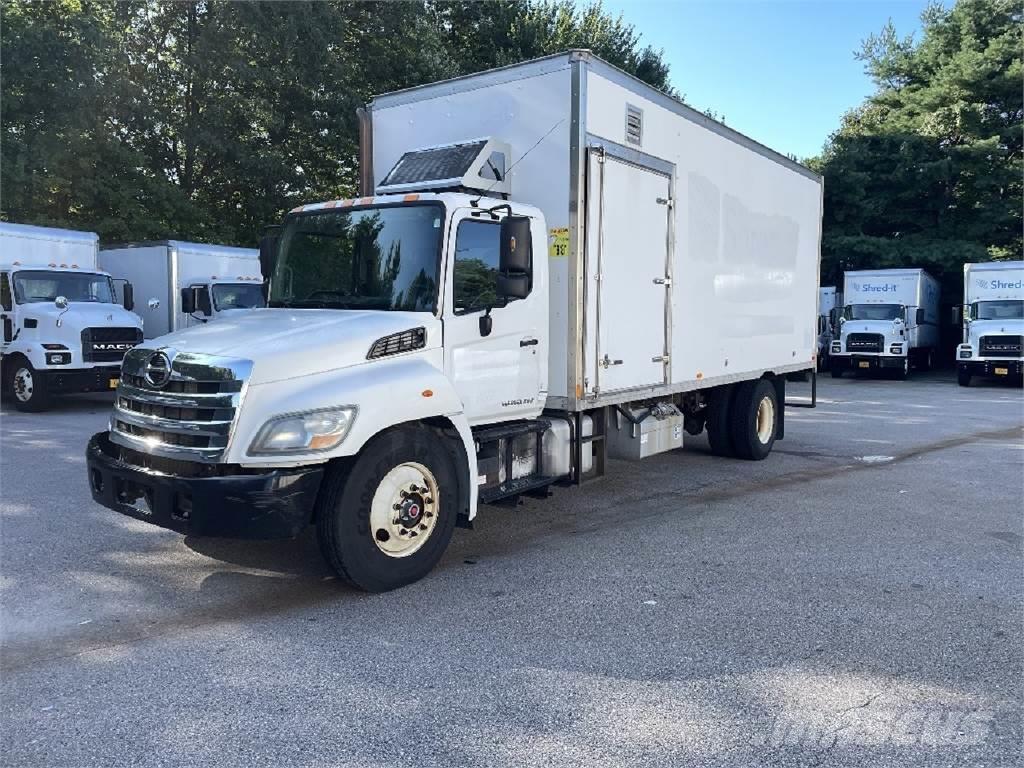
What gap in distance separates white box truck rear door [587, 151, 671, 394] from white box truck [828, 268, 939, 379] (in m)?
21.0

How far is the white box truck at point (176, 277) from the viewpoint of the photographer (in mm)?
17375

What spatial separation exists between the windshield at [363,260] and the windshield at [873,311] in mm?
24904

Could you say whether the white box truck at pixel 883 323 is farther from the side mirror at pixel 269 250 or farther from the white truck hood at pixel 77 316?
the side mirror at pixel 269 250

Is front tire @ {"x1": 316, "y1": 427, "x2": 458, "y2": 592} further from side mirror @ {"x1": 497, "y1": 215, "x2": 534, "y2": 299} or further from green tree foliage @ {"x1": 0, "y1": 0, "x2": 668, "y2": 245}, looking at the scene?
green tree foliage @ {"x1": 0, "y1": 0, "x2": 668, "y2": 245}

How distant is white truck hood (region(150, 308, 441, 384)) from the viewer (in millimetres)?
4789

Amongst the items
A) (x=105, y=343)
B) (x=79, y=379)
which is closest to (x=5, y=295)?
(x=105, y=343)

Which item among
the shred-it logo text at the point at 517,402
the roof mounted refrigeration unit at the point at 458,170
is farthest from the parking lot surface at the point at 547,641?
the roof mounted refrigeration unit at the point at 458,170

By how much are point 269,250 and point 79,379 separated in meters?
9.79

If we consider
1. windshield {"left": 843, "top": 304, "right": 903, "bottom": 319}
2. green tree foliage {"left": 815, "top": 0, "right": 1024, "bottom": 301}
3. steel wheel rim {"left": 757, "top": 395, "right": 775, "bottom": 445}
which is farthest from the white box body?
green tree foliage {"left": 815, "top": 0, "right": 1024, "bottom": 301}

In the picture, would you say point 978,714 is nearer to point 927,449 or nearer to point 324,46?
point 927,449

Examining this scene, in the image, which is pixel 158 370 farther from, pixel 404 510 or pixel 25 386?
pixel 25 386

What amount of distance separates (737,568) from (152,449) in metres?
4.00

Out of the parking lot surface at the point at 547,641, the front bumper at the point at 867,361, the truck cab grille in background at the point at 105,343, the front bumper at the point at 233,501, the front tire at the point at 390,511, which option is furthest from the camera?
the front bumper at the point at 867,361

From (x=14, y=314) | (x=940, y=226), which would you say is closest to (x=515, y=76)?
(x=14, y=314)
